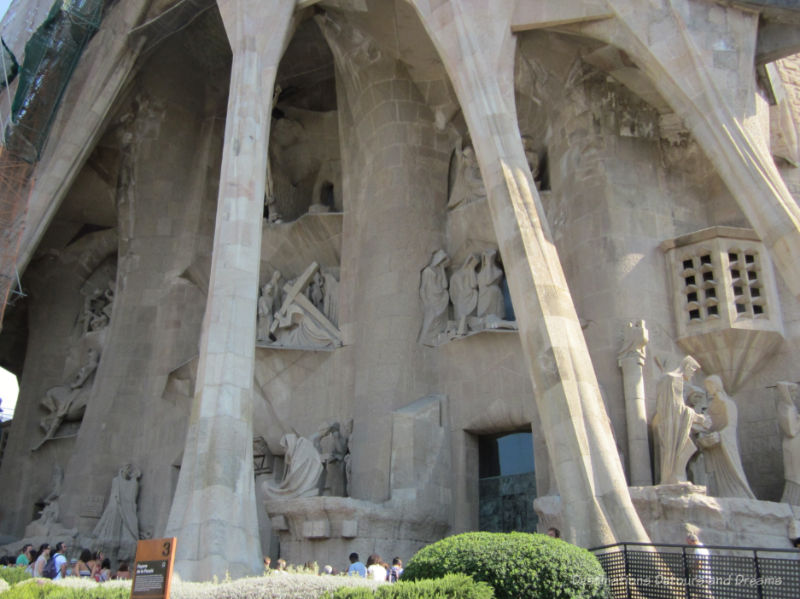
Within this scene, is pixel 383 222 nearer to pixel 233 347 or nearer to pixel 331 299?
pixel 331 299

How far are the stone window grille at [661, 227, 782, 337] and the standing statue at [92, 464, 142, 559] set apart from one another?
368 inches

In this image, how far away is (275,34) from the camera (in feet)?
39.3

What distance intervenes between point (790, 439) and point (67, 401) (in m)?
13.7

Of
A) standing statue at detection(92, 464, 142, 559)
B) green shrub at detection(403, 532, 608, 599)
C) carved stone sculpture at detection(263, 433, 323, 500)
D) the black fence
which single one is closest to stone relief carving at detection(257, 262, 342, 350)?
carved stone sculpture at detection(263, 433, 323, 500)

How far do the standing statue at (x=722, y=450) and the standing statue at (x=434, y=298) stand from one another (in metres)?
4.24

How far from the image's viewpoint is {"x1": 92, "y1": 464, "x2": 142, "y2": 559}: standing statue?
13922 millimetres

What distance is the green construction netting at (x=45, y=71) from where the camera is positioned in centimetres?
1420

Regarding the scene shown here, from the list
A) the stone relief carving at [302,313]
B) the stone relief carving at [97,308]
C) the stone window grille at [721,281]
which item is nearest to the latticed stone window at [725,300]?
the stone window grille at [721,281]

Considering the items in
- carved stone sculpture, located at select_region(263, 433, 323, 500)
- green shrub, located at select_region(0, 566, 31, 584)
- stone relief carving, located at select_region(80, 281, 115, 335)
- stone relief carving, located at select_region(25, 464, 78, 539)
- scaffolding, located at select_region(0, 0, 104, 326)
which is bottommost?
green shrub, located at select_region(0, 566, 31, 584)

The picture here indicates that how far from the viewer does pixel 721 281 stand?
10.6 meters

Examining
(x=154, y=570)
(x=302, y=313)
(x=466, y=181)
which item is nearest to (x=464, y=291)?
(x=466, y=181)

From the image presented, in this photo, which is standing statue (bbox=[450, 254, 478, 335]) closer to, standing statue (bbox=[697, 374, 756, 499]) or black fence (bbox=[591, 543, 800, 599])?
standing statue (bbox=[697, 374, 756, 499])

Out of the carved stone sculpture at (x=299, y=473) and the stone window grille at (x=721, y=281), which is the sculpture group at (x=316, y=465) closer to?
the carved stone sculpture at (x=299, y=473)

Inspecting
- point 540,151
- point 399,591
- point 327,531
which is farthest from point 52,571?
point 540,151
